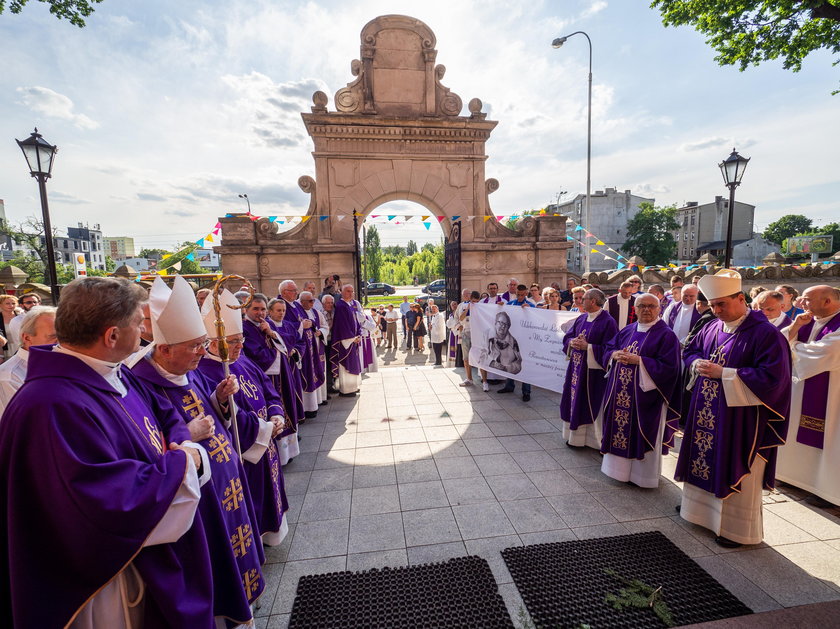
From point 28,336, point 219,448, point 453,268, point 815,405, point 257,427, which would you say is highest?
point 453,268

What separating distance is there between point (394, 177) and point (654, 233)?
47628 millimetres

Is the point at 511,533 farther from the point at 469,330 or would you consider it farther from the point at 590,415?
the point at 469,330

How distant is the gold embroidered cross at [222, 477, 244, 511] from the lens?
2.46 metres

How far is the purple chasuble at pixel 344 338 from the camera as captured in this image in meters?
8.07

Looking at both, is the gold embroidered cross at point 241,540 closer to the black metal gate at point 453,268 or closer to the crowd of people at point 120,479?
the crowd of people at point 120,479

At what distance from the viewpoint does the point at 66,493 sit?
150 cm

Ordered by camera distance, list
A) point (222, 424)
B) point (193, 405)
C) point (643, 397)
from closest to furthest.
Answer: point (193, 405) < point (222, 424) < point (643, 397)

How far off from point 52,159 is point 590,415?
11.1 meters

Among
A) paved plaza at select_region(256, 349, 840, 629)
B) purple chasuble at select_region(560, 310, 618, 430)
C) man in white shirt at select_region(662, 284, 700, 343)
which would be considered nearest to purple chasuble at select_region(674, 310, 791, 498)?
paved plaza at select_region(256, 349, 840, 629)

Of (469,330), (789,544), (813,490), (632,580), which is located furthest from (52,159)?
(813,490)

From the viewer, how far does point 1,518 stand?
158cm

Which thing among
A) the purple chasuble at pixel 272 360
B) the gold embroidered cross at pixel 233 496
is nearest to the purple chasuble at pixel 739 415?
the gold embroidered cross at pixel 233 496

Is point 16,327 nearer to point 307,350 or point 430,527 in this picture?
point 307,350

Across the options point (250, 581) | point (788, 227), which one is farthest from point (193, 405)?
point (788, 227)
